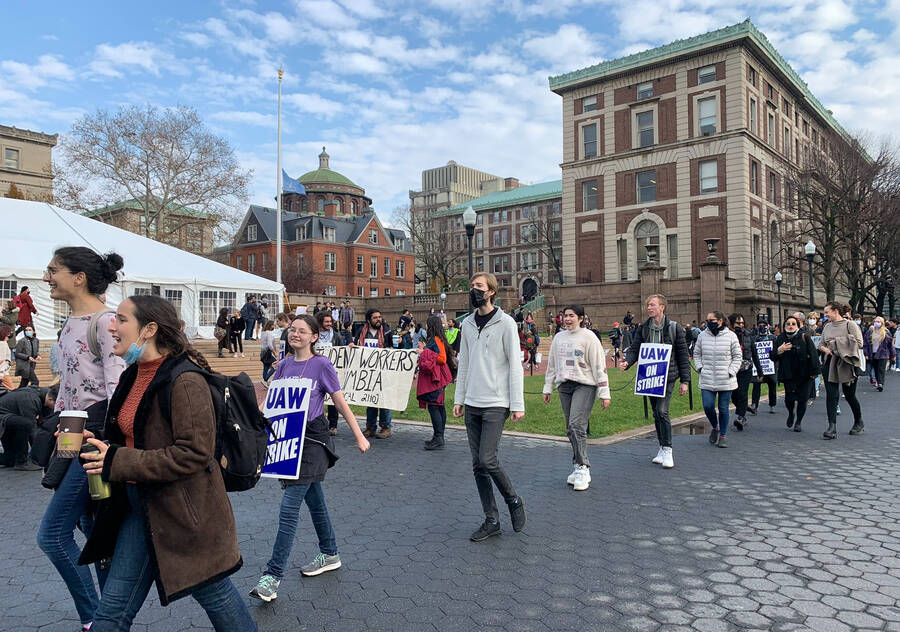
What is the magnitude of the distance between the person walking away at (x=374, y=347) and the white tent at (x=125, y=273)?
11.5 metres

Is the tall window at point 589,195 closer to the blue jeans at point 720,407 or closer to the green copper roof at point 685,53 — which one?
the green copper roof at point 685,53

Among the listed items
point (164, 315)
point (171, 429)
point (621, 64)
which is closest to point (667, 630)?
point (171, 429)

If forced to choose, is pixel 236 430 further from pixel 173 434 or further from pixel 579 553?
pixel 579 553

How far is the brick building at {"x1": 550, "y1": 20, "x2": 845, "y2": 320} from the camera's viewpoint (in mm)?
44969

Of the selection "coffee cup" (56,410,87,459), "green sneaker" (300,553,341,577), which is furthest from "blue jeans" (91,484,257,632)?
"green sneaker" (300,553,341,577)

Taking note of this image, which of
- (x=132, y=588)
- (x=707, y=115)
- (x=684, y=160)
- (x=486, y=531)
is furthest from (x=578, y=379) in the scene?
(x=707, y=115)

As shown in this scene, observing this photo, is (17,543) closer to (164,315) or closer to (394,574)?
(394,574)

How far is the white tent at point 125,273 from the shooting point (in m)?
22.2

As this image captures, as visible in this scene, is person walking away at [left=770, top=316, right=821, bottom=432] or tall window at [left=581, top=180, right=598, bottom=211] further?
tall window at [left=581, top=180, right=598, bottom=211]

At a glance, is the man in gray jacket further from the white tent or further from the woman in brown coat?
the white tent

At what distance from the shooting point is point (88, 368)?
3629 millimetres

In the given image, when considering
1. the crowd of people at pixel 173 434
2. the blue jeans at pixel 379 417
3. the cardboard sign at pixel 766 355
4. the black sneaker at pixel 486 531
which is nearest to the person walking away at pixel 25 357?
the crowd of people at pixel 173 434

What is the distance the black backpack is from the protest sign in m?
7.61

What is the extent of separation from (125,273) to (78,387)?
Answer: 22.3 meters
